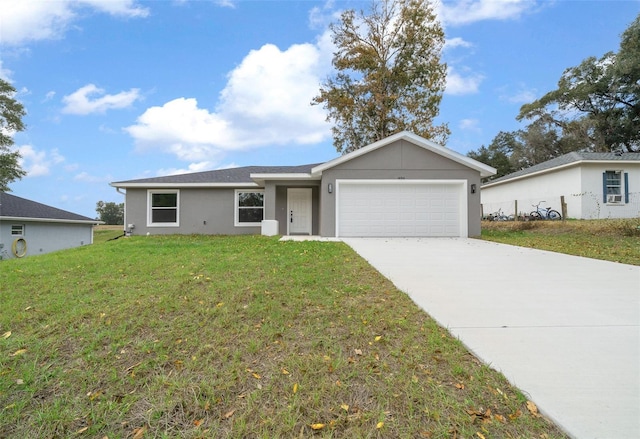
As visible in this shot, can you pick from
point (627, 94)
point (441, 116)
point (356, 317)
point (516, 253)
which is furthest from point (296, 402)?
point (627, 94)

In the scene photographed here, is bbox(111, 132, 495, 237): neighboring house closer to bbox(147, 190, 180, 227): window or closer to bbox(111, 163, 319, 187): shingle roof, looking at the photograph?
bbox(111, 163, 319, 187): shingle roof

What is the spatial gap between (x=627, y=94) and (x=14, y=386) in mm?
35949

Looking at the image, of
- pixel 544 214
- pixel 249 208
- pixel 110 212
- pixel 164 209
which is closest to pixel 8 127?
pixel 164 209

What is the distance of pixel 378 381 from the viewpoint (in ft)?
7.81

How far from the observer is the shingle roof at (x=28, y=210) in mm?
17547

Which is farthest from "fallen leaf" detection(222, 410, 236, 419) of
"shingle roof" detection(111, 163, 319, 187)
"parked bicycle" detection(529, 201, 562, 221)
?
"parked bicycle" detection(529, 201, 562, 221)

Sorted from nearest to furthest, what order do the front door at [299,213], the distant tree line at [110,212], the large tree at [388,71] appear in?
the front door at [299,213]
the large tree at [388,71]
the distant tree line at [110,212]

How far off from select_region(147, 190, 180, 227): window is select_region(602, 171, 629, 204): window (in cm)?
2191

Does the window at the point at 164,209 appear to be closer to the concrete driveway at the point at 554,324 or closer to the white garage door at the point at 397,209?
the white garage door at the point at 397,209

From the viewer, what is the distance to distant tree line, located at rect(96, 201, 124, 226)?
6006 cm

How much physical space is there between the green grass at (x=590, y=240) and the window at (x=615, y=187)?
5.84 metres

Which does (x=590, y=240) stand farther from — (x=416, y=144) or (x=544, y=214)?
(x=544, y=214)

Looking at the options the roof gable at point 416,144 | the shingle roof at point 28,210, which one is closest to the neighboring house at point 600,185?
the roof gable at point 416,144

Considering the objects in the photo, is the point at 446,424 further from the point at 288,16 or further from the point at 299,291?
the point at 288,16
